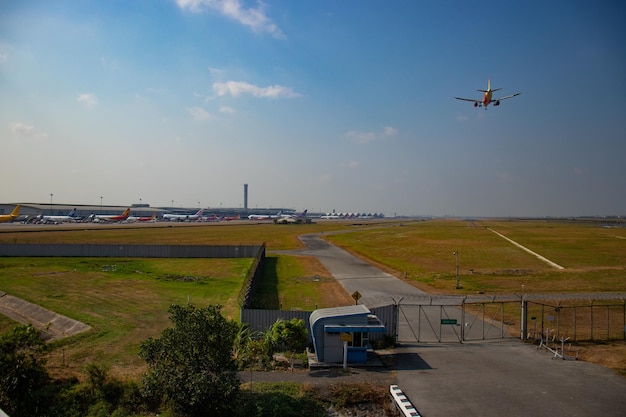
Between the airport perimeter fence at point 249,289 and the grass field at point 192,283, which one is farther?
the airport perimeter fence at point 249,289

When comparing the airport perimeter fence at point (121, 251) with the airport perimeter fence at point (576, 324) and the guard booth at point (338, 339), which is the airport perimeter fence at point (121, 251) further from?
the guard booth at point (338, 339)

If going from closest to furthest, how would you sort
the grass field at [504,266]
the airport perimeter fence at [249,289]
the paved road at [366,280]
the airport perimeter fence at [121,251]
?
the airport perimeter fence at [249,289] → the paved road at [366,280] → the grass field at [504,266] → the airport perimeter fence at [121,251]

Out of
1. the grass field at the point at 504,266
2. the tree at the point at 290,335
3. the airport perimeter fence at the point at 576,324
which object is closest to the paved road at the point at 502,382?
the airport perimeter fence at the point at 576,324

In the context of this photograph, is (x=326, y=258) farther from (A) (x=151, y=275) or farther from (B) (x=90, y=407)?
(B) (x=90, y=407)

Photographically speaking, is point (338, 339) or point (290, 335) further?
point (290, 335)

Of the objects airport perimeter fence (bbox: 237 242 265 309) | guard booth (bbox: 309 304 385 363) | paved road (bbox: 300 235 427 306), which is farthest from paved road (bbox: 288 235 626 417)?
paved road (bbox: 300 235 427 306)

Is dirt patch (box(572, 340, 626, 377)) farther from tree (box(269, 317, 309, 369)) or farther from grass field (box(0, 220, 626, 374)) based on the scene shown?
grass field (box(0, 220, 626, 374))

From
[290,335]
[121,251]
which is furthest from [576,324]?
[121,251]

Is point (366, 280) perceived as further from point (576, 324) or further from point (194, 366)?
point (194, 366)
